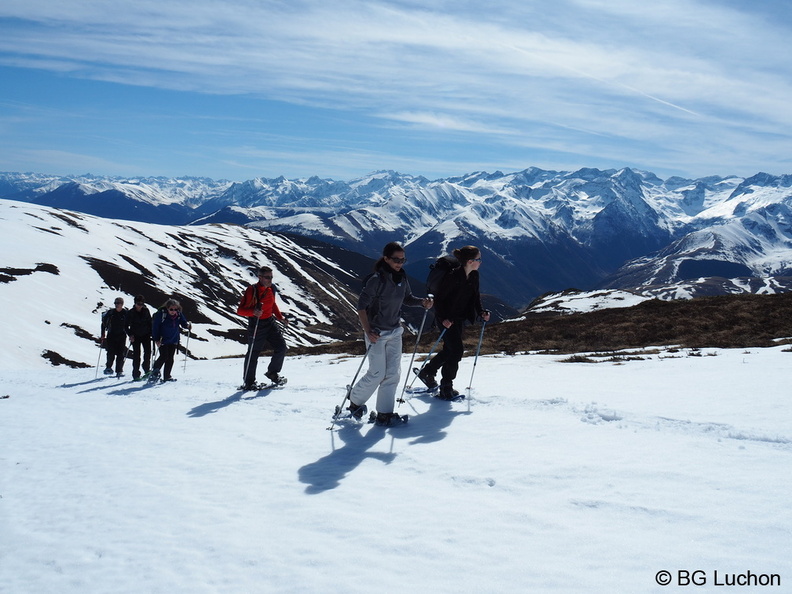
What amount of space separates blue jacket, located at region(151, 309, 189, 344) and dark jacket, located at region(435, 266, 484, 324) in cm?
1094

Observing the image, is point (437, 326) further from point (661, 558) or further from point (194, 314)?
point (194, 314)

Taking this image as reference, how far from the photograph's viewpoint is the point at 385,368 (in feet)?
33.8

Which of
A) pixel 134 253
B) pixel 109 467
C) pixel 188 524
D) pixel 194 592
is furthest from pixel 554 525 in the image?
pixel 134 253

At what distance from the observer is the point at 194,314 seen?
97750 mm

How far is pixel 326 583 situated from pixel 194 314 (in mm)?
99723

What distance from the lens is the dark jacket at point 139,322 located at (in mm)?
20047

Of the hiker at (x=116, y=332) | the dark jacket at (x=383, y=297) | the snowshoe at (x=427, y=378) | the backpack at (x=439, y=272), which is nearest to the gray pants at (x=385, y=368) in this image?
the dark jacket at (x=383, y=297)

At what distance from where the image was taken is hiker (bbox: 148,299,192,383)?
1825 centimetres

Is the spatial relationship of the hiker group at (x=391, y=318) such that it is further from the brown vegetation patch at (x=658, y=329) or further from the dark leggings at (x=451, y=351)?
the brown vegetation patch at (x=658, y=329)

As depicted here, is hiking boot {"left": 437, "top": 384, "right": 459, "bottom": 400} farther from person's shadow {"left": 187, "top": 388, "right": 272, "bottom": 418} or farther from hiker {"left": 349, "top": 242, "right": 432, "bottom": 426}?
person's shadow {"left": 187, "top": 388, "right": 272, "bottom": 418}

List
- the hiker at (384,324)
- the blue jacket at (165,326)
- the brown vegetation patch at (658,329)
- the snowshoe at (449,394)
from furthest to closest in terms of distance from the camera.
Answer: the brown vegetation patch at (658,329) < the blue jacket at (165,326) < the snowshoe at (449,394) < the hiker at (384,324)

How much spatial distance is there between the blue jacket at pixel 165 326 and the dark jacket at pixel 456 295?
431 inches

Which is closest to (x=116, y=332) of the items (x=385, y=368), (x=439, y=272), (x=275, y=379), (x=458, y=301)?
(x=275, y=379)

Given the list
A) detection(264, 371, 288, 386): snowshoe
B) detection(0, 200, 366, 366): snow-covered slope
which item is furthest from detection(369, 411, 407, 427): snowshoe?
detection(0, 200, 366, 366): snow-covered slope
